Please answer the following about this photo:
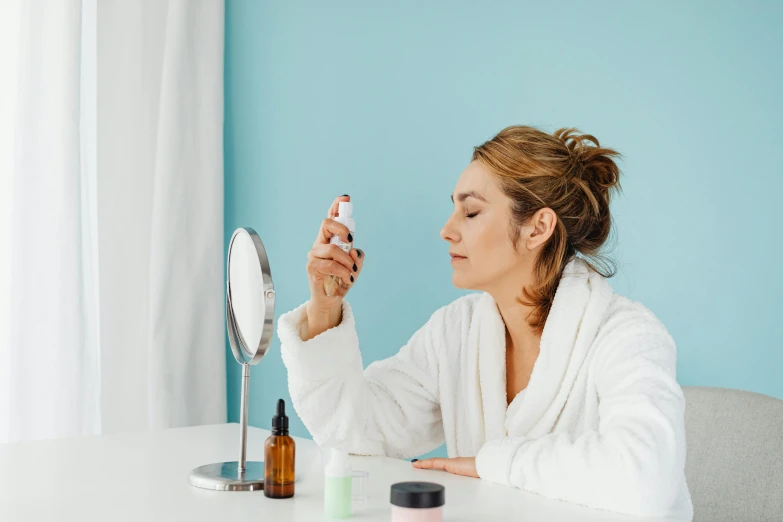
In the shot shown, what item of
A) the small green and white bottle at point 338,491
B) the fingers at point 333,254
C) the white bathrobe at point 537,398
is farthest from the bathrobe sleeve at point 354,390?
the small green and white bottle at point 338,491

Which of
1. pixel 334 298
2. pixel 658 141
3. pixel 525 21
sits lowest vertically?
pixel 334 298

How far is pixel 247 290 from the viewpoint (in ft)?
3.76

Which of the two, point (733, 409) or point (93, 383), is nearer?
point (733, 409)

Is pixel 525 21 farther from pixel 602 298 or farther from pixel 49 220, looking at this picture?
pixel 49 220

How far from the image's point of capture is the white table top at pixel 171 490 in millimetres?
944

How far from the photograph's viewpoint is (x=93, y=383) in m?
2.13

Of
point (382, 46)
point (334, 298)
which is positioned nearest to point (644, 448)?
point (334, 298)

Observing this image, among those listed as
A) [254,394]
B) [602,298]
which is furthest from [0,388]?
[602,298]

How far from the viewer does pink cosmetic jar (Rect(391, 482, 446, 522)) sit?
833mm

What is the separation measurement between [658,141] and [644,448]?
835 mm

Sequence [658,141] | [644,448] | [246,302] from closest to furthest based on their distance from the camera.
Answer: [644,448] < [246,302] < [658,141]

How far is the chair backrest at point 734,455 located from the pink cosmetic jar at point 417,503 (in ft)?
2.58

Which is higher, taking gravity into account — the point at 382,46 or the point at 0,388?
the point at 382,46

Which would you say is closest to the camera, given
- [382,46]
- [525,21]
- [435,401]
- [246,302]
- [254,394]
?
[246,302]
